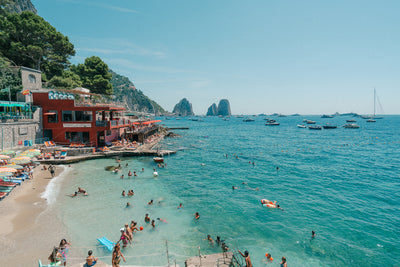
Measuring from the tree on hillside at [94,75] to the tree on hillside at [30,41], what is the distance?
45.2ft

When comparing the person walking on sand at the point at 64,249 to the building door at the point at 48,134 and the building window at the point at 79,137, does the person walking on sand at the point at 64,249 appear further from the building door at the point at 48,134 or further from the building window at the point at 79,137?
the building door at the point at 48,134

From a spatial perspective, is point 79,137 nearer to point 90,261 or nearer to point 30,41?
point 30,41

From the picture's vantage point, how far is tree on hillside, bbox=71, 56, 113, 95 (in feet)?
220

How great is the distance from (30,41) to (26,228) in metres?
50.5

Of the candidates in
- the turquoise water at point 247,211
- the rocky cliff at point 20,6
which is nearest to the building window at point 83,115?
the turquoise water at point 247,211

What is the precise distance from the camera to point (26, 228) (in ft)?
47.6

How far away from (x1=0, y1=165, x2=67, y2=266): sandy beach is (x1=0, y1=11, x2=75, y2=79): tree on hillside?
4045 centimetres

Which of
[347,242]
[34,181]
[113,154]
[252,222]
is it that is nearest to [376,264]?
[347,242]

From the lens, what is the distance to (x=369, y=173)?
3250 cm

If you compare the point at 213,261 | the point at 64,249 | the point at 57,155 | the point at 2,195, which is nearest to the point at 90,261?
the point at 64,249

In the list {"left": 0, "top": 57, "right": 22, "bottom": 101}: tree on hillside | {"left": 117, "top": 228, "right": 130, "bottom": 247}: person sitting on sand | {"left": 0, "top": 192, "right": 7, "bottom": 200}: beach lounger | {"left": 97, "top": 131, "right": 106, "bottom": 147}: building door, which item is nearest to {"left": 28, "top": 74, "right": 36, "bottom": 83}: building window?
{"left": 0, "top": 57, "right": 22, "bottom": 101}: tree on hillside

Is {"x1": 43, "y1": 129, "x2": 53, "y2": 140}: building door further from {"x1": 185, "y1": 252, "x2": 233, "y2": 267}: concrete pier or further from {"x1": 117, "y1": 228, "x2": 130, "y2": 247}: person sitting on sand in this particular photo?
{"x1": 185, "y1": 252, "x2": 233, "y2": 267}: concrete pier

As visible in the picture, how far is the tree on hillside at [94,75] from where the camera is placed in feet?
220

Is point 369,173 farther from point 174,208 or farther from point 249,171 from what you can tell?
point 174,208
